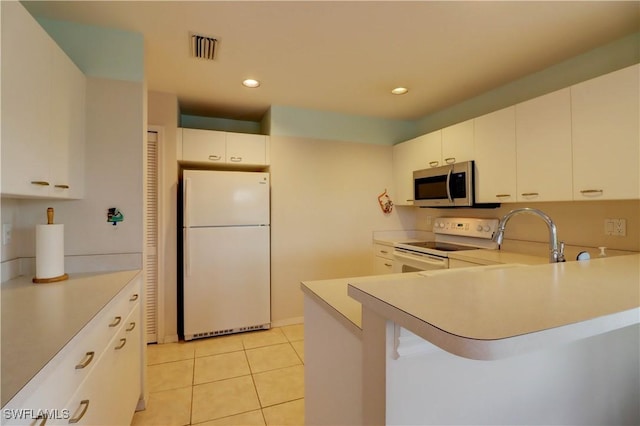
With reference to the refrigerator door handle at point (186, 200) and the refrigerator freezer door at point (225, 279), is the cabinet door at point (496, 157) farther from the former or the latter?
the refrigerator door handle at point (186, 200)

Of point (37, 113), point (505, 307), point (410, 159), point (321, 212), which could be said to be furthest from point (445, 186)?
point (37, 113)

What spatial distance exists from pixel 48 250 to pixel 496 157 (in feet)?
9.90

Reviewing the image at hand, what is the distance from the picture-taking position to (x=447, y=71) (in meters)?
2.36

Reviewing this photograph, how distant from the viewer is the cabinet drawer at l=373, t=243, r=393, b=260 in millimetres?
3183

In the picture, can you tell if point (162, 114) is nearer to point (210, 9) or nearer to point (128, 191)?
point (128, 191)

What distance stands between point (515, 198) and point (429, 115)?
1672 mm

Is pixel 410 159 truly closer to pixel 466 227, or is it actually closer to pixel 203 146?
pixel 466 227

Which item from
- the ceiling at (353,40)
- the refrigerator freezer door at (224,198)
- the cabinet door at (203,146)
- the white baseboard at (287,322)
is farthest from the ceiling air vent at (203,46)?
the white baseboard at (287,322)

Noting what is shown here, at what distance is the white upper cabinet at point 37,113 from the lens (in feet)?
3.71

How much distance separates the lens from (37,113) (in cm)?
129

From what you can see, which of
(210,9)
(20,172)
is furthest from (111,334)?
(210,9)

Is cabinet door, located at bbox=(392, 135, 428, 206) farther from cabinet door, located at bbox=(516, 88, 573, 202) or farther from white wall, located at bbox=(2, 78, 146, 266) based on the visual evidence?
white wall, located at bbox=(2, 78, 146, 266)

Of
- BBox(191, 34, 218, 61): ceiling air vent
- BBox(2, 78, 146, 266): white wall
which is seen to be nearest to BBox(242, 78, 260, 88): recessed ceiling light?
BBox(191, 34, 218, 61): ceiling air vent

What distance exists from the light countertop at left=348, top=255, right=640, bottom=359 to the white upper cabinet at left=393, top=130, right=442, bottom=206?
2129mm
